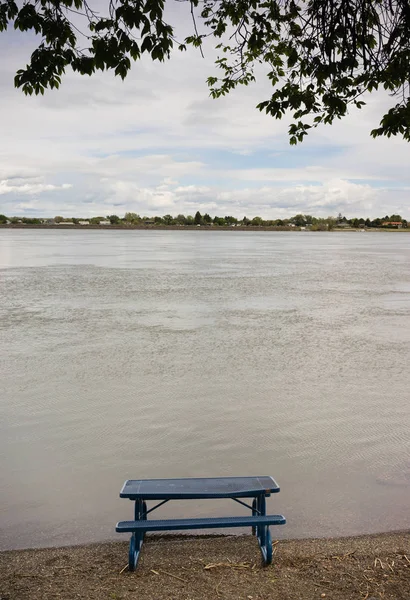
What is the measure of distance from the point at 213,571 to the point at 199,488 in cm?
61

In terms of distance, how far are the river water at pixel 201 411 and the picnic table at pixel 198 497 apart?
957 mm

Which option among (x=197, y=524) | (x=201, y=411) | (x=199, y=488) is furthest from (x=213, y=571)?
(x=201, y=411)

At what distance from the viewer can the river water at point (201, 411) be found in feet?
19.3

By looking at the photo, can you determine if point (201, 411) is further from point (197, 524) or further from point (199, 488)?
point (197, 524)

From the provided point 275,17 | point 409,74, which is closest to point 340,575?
point 409,74

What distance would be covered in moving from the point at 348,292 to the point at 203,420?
1622cm

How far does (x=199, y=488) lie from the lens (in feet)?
14.8

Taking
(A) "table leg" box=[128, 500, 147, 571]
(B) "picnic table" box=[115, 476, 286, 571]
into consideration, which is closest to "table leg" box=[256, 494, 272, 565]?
(B) "picnic table" box=[115, 476, 286, 571]

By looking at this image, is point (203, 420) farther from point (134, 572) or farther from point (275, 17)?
point (275, 17)

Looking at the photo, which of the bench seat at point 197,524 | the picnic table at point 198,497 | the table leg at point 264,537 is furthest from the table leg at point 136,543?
the table leg at point 264,537

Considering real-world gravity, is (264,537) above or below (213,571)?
above

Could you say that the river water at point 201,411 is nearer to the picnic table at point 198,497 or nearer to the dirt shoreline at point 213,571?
the dirt shoreline at point 213,571

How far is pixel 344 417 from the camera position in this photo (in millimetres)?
8555

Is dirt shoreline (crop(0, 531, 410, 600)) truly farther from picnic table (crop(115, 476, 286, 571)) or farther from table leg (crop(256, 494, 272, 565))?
picnic table (crop(115, 476, 286, 571))
